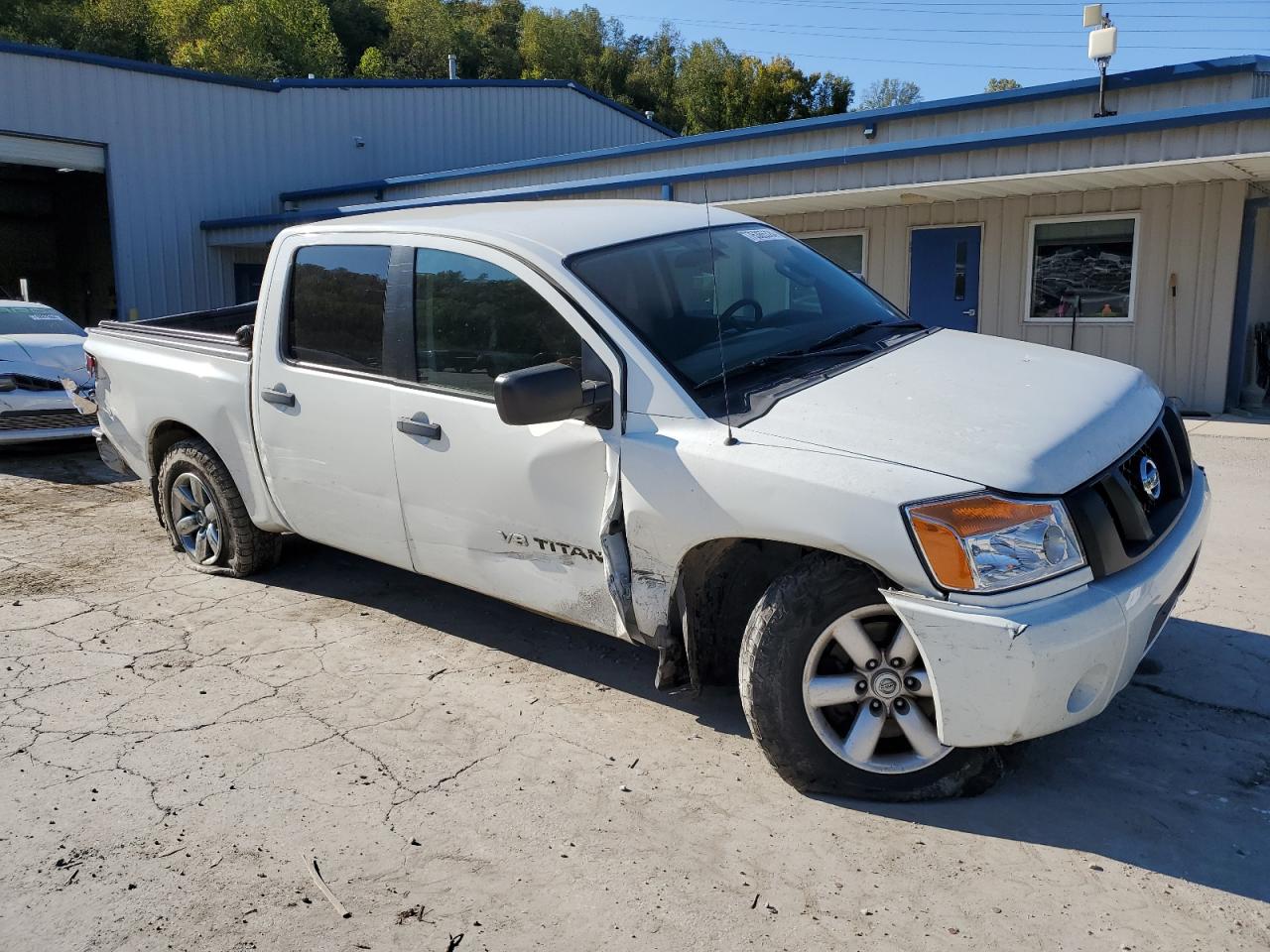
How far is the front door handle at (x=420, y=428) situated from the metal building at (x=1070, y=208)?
858cm

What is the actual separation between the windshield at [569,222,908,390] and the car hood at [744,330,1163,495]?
0.35m

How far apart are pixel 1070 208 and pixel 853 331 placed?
9.50m

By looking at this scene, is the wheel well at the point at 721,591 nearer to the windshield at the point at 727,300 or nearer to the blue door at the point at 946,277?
the windshield at the point at 727,300

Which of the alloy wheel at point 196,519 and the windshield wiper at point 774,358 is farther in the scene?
the alloy wheel at point 196,519

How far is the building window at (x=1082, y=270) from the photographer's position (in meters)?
12.0

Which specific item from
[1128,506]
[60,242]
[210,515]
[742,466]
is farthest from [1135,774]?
[60,242]

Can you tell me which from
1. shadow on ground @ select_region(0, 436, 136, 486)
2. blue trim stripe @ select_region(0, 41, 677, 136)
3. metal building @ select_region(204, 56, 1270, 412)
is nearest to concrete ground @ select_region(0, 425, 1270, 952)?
shadow on ground @ select_region(0, 436, 136, 486)

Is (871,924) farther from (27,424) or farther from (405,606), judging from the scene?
(27,424)

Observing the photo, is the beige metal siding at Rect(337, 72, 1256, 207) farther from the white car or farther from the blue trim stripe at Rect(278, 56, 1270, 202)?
the white car

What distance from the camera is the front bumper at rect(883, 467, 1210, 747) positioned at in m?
2.73

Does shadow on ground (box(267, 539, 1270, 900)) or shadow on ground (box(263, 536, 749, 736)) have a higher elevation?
shadow on ground (box(267, 539, 1270, 900))

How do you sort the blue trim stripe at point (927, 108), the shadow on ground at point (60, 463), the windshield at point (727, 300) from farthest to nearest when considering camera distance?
the blue trim stripe at point (927, 108)
the shadow on ground at point (60, 463)
the windshield at point (727, 300)

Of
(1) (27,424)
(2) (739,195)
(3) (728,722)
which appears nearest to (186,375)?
(3) (728,722)

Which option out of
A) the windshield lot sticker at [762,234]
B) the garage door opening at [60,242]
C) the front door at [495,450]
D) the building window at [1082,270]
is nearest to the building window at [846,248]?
the building window at [1082,270]
